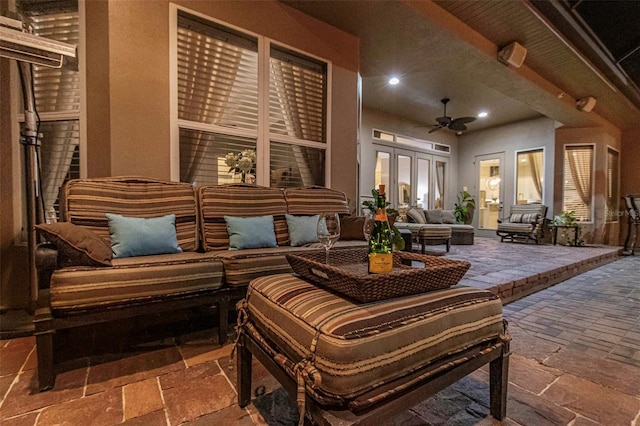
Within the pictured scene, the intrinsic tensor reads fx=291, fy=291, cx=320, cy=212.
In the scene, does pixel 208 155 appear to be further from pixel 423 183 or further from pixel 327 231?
pixel 423 183

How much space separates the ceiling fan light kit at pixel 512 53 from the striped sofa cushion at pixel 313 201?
115 inches

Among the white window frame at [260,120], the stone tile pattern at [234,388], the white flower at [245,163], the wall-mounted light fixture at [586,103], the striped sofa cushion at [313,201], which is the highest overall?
the wall-mounted light fixture at [586,103]

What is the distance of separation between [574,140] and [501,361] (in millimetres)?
8151

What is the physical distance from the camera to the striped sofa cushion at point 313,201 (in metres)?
2.87

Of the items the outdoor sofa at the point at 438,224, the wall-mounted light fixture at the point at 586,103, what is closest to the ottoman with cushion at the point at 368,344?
the outdoor sofa at the point at 438,224

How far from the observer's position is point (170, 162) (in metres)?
2.63

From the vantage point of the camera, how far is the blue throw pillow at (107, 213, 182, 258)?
6.28ft

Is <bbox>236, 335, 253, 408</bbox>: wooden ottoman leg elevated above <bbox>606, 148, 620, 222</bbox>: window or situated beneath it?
situated beneath

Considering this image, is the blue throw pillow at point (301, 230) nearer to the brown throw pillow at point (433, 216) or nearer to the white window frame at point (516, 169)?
the brown throw pillow at point (433, 216)

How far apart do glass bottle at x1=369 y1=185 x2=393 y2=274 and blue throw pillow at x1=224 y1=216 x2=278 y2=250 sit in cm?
122

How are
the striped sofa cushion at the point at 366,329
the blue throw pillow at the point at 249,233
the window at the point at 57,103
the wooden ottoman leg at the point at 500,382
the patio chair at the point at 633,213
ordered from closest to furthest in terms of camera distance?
the striped sofa cushion at the point at 366,329 → the wooden ottoman leg at the point at 500,382 → the blue throw pillow at the point at 249,233 → the window at the point at 57,103 → the patio chair at the point at 633,213

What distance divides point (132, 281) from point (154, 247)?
45 cm

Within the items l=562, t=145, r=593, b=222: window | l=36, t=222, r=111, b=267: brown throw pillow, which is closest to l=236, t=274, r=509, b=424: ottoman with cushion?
l=36, t=222, r=111, b=267: brown throw pillow

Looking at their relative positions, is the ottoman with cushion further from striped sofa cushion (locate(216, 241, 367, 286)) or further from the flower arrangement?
the flower arrangement
